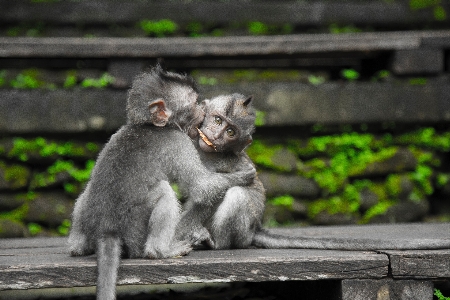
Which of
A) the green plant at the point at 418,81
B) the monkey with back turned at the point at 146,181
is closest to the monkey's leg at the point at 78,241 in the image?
the monkey with back turned at the point at 146,181

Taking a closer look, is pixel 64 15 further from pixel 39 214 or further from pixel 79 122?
pixel 39 214

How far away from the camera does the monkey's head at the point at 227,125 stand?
4.04 meters

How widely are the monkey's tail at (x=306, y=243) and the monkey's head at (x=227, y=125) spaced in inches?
25.3

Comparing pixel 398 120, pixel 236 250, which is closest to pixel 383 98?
pixel 398 120

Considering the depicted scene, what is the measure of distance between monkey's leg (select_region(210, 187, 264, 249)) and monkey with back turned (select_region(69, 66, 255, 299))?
0.33 feet

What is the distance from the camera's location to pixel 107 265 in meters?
3.32

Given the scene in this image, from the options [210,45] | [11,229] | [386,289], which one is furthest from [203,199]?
[11,229]

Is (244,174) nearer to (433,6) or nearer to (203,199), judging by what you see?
(203,199)

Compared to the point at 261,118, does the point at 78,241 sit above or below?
below

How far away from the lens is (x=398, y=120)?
6359 millimetres

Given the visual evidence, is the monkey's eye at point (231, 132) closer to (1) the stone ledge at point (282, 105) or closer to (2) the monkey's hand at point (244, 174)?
(2) the monkey's hand at point (244, 174)

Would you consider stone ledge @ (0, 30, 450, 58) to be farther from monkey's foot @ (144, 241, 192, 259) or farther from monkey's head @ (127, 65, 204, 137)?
monkey's foot @ (144, 241, 192, 259)

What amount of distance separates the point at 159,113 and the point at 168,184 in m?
0.48

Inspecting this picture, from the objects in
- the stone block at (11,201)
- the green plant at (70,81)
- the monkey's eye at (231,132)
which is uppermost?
the green plant at (70,81)
